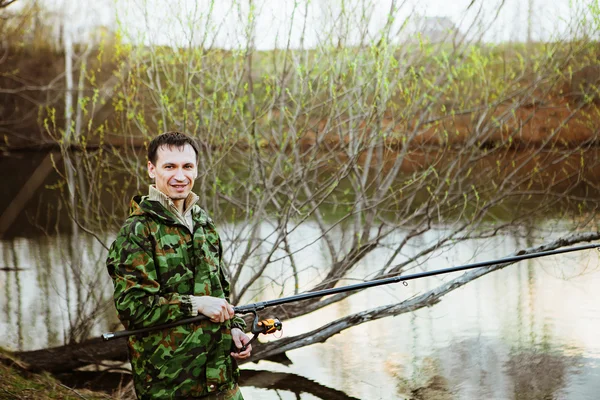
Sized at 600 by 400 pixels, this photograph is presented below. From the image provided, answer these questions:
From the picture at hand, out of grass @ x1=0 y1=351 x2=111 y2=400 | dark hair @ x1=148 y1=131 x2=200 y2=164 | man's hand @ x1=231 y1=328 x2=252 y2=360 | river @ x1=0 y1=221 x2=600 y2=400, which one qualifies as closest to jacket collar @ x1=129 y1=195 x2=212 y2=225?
dark hair @ x1=148 y1=131 x2=200 y2=164

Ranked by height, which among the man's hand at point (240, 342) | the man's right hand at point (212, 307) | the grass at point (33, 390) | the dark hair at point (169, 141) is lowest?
the grass at point (33, 390)

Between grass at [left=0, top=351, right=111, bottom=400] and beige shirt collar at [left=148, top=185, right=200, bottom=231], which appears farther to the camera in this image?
grass at [left=0, top=351, right=111, bottom=400]

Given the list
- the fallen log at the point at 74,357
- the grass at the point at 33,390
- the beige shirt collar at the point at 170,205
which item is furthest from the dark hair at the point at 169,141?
the fallen log at the point at 74,357

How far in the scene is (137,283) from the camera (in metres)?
1.95

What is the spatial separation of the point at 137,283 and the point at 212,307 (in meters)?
0.20

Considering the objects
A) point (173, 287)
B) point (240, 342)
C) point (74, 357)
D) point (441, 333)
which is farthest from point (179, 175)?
point (441, 333)

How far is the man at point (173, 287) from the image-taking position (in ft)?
6.40

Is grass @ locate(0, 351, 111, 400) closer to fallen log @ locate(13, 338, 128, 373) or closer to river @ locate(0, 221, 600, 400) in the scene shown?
fallen log @ locate(13, 338, 128, 373)

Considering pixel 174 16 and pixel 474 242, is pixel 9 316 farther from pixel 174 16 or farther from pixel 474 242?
pixel 474 242

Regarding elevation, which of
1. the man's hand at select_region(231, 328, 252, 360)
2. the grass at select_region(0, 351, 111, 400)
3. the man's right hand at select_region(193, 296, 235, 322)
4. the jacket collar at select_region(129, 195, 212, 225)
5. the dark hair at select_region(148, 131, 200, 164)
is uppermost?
the dark hair at select_region(148, 131, 200, 164)

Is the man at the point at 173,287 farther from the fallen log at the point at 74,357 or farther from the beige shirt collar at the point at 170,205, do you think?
the fallen log at the point at 74,357

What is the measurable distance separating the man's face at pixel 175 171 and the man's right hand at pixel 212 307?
0.87ft

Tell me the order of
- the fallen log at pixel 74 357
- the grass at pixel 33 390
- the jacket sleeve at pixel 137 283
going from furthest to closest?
the fallen log at pixel 74 357 < the grass at pixel 33 390 < the jacket sleeve at pixel 137 283

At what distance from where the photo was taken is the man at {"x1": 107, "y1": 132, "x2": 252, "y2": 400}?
1952 mm
